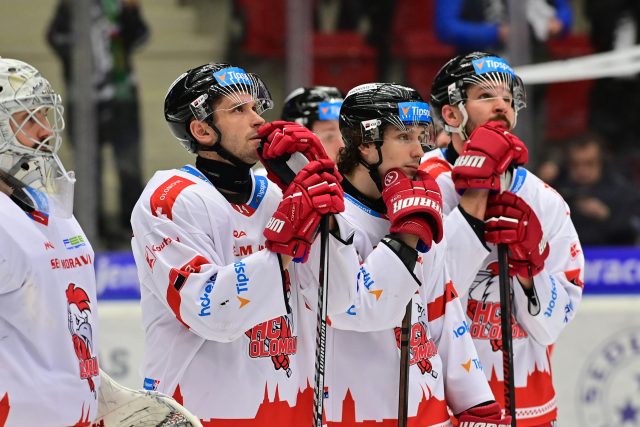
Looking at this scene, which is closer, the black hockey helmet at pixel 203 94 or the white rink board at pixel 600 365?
the black hockey helmet at pixel 203 94

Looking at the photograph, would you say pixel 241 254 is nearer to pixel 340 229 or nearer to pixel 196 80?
pixel 340 229

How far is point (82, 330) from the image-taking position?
245 cm

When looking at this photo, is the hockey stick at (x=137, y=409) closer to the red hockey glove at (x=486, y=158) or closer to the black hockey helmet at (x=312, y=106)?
the red hockey glove at (x=486, y=158)

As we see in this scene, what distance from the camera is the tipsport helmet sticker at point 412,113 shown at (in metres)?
2.83

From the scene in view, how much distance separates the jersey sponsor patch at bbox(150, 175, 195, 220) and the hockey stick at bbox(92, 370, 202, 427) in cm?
38

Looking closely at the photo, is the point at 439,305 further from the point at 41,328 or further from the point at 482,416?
the point at 41,328

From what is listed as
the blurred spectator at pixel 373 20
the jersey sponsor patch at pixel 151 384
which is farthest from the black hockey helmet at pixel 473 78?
the blurred spectator at pixel 373 20

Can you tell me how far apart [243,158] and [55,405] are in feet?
2.43

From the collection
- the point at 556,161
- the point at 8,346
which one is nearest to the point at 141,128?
the point at 556,161

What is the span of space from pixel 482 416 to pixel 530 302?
45cm

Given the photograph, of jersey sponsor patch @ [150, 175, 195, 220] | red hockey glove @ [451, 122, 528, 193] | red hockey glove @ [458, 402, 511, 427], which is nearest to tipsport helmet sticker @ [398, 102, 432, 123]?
red hockey glove @ [451, 122, 528, 193]

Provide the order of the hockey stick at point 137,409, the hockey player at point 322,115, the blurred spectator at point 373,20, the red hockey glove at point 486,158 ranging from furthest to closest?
the blurred spectator at point 373,20
the hockey player at point 322,115
the red hockey glove at point 486,158
the hockey stick at point 137,409

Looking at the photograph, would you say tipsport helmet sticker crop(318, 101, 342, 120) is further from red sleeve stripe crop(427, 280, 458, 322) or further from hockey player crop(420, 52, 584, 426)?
red sleeve stripe crop(427, 280, 458, 322)

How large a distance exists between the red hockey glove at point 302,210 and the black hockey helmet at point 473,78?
2.79 ft
